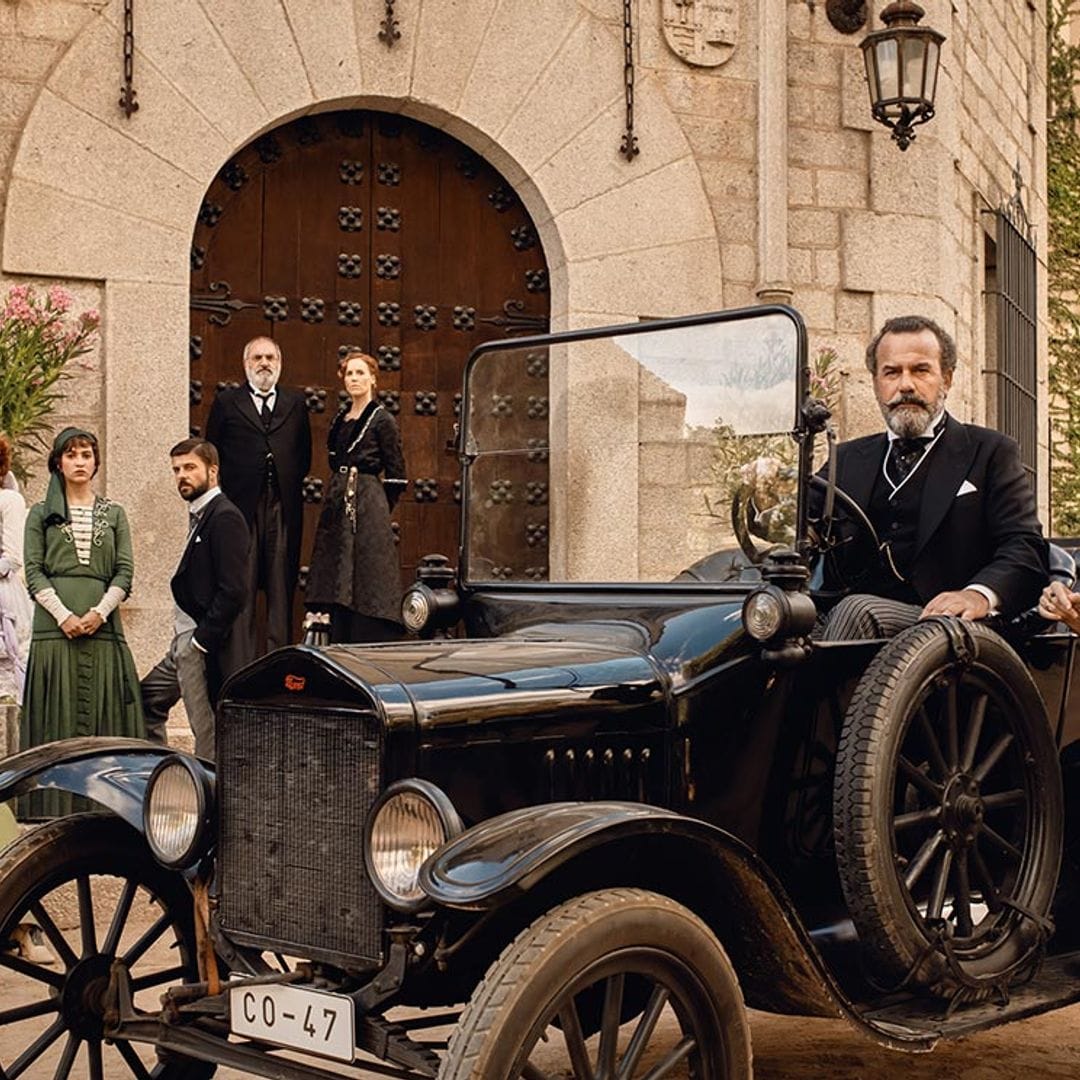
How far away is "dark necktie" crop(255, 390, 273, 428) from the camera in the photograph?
28.4 feet

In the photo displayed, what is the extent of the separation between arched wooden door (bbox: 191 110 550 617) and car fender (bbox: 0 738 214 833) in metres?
5.13

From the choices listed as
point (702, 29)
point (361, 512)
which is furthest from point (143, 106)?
point (702, 29)

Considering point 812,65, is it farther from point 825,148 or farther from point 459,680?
point 459,680

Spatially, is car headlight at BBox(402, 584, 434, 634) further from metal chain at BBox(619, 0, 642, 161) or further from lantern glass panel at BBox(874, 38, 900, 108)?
lantern glass panel at BBox(874, 38, 900, 108)

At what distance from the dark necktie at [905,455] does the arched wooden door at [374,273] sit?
4.91 m

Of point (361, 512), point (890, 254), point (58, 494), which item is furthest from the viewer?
point (890, 254)

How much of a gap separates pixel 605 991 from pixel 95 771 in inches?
53.8

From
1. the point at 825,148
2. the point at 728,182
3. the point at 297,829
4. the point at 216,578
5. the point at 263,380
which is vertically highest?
the point at 825,148

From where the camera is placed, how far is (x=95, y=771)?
4.21 meters

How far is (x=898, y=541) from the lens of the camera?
187 inches

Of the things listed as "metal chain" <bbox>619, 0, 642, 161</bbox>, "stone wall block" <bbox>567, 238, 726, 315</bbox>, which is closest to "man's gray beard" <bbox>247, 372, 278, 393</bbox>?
"stone wall block" <bbox>567, 238, 726, 315</bbox>

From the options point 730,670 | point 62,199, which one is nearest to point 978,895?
point 730,670

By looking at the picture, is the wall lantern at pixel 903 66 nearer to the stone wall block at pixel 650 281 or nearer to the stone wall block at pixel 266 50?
the stone wall block at pixel 650 281

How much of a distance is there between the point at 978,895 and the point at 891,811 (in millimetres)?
637
